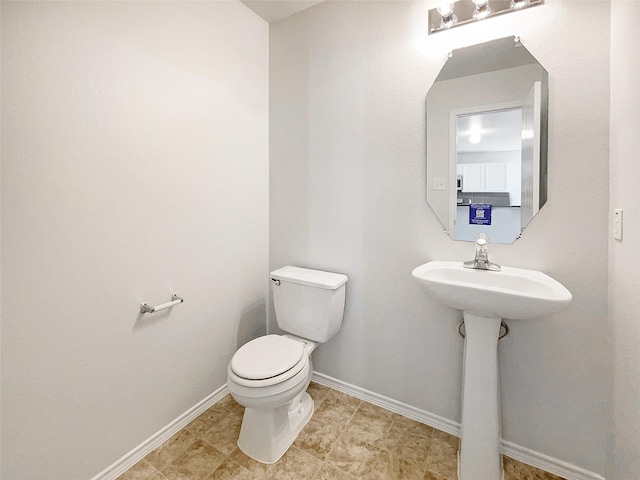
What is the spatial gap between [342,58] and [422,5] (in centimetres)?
48

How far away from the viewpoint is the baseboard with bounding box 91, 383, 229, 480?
1350mm

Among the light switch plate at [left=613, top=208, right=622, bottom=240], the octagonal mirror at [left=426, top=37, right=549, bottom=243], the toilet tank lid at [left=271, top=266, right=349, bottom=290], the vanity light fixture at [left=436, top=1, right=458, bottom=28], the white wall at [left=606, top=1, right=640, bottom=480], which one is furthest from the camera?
the toilet tank lid at [left=271, top=266, right=349, bottom=290]

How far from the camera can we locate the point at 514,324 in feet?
4.66

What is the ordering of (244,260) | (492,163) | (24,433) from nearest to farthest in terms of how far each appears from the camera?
1. (24,433)
2. (492,163)
3. (244,260)

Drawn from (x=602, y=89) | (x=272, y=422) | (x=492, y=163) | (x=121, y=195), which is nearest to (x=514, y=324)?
(x=492, y=163)

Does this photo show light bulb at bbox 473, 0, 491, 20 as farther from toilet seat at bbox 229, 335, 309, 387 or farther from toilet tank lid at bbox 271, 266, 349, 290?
toilet seat at bbox 229, 335, 309, 387

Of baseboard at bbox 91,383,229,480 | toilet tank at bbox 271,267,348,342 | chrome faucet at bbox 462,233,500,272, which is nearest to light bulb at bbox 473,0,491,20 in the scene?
chrome faucet at bbox 462,233,500,272

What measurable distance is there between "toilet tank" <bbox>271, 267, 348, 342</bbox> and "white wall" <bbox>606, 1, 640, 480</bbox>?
1.17 metres

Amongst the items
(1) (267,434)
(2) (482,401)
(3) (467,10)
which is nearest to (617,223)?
(2) (482,401)

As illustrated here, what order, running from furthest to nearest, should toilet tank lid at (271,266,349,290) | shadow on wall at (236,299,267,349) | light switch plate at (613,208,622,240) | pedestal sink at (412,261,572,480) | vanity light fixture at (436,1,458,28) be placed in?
shadow on wall at (236,299,267,349) < toilet tank lid at (271,266,349,290) < vanity light fixture at (436,1,458,28) < pedestal sink at (412,261,572,480) < light switch plate at (613,208,622,240)

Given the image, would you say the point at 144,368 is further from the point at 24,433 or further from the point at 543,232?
the point at 543,232

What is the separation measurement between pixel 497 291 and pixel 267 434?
1.22 m

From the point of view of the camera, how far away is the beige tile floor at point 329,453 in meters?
1.38

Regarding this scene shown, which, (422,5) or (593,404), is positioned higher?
(422,5)
